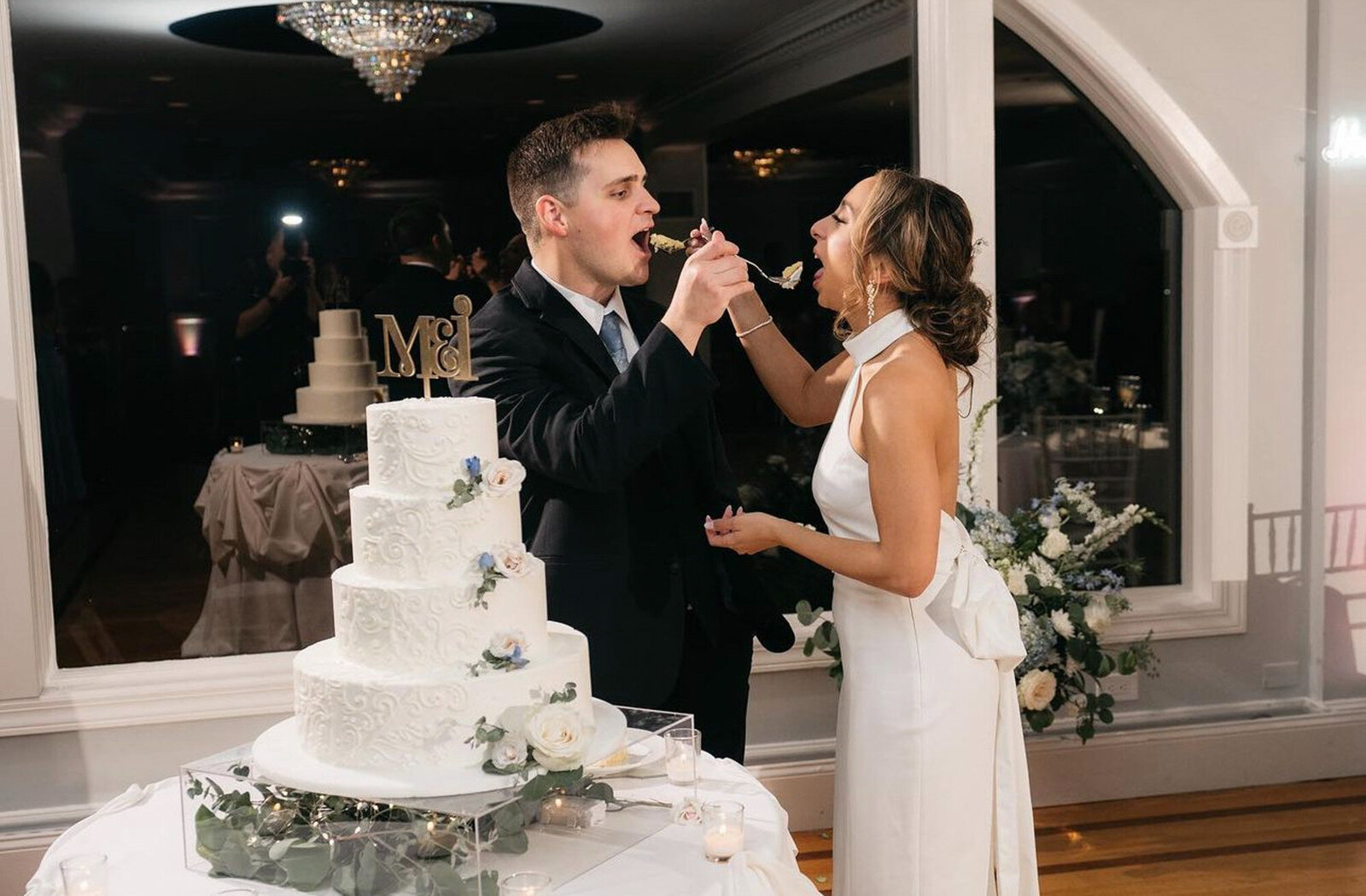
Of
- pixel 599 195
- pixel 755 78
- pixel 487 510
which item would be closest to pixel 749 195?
pixel 755 78

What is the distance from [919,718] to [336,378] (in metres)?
2.10

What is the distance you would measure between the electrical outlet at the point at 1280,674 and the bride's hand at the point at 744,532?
2.66 meters

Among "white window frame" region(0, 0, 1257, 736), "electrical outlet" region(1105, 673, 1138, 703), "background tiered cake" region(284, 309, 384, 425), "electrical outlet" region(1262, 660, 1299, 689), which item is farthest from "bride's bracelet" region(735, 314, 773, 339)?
"electrical outlet" region(1262, 660, 1299, 689)

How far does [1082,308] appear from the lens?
4.64 m

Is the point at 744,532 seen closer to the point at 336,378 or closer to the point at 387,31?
the point at 336,378

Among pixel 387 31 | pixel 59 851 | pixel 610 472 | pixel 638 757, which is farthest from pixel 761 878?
pixel 387 31

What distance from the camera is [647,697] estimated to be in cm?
292

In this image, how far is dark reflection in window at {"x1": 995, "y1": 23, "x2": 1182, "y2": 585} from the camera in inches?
178

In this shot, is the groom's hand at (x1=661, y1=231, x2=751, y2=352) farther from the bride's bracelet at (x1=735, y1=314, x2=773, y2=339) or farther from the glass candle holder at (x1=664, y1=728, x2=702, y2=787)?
the bride's bracelet at (x1=735, y1=314, x2=773, y2=339)

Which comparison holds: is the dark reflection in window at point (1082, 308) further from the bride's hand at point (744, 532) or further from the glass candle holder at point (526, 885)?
the glass candle holder at point (526, 885)

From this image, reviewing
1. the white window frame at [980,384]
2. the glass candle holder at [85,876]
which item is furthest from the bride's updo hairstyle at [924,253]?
the glass candle holder at [85,876]

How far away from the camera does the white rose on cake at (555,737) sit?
2.09 metres

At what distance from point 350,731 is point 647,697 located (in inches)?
34.7

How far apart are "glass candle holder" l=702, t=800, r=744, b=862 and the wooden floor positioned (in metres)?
1.83
